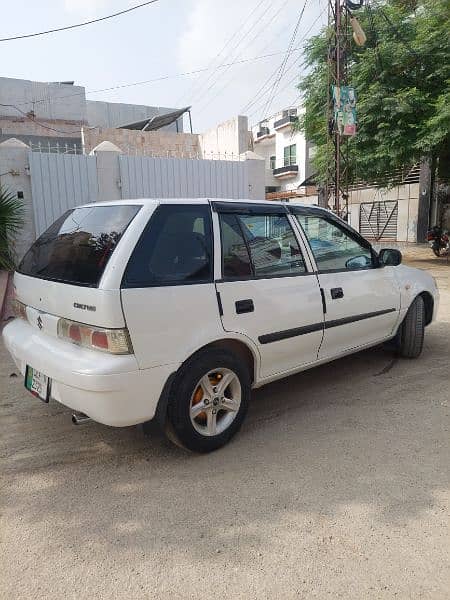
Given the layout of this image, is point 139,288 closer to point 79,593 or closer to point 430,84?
point 79,593

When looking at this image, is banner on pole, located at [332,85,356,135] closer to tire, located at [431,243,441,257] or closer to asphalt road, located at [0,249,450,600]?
tire, located at [431,243,441,257]

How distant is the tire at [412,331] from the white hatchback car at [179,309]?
104 cm

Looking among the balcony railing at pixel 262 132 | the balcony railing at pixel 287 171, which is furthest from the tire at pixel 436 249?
the balcony railing at pixel 262 132

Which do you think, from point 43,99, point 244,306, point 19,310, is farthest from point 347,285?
point 43,99

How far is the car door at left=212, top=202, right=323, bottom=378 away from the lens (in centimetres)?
301

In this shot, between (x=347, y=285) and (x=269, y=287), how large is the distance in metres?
0.92

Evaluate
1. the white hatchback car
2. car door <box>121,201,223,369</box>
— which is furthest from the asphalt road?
car door <box>121,201,223,369</box>

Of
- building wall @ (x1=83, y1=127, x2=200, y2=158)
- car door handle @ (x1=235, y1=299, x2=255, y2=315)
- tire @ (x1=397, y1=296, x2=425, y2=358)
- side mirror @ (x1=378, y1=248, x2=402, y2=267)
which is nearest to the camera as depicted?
car door handle @ (x1=235, y1=299, x2=255, y2=315)

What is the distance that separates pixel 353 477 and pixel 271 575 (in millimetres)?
916

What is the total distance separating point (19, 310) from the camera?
3.30 meters

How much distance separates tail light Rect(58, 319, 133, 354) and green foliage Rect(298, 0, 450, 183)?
10.1 metres

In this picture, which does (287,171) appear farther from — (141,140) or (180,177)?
(180,177)

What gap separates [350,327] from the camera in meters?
3.82

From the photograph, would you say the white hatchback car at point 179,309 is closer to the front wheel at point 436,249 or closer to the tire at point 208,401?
the tire at point 208,401
